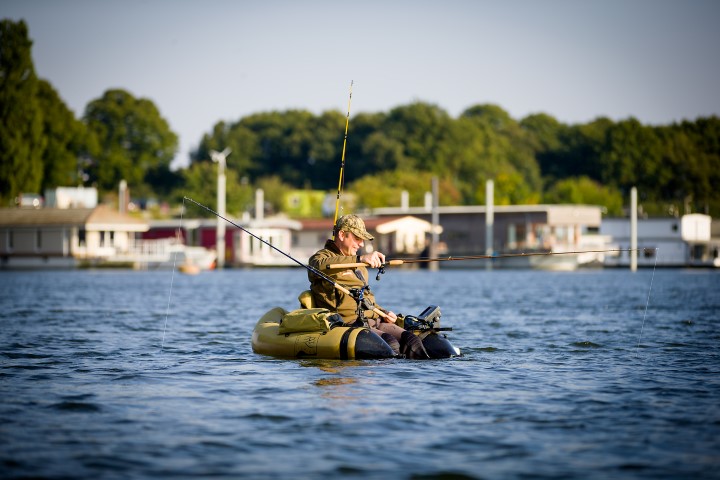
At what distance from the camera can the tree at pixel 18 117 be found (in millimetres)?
87562

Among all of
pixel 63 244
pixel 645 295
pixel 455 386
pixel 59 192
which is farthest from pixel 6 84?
pixel 455 386

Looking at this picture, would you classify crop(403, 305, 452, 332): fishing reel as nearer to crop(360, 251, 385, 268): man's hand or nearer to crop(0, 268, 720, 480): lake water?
crop(0, 268, 720, 480): lake water

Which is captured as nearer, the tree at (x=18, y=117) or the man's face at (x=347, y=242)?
the man's face at (x=347, y=242)

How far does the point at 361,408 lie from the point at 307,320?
3533 mm

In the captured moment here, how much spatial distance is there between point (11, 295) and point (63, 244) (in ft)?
131

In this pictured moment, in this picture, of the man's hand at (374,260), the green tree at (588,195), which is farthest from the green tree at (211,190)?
the man's hand at (374,260)

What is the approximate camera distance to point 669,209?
116 m

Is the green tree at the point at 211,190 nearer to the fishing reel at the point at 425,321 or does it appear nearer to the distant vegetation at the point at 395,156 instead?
the distant vegetation at the point at 395,156

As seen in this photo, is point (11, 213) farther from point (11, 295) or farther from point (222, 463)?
point (222, 463)

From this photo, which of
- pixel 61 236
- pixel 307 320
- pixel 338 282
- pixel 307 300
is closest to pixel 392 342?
pixel 338 282

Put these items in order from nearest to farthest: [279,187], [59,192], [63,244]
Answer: [63,244], [59,192], [279,187]

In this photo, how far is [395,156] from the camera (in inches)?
4980

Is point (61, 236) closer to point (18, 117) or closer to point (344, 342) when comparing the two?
point (18, 117)

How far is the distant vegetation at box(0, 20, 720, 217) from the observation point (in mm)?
114250
